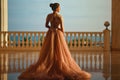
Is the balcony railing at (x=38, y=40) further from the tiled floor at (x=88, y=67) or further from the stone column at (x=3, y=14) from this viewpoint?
the tiled floor at (x=88, y=67)

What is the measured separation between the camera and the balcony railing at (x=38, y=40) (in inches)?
682

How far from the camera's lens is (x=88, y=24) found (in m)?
23.9

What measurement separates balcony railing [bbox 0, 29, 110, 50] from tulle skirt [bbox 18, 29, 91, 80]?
420 inches

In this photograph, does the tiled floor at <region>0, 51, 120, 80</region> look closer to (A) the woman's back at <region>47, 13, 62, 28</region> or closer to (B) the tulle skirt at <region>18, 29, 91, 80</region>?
(B) the tulle skirt at <region>18, 29, 91, 80</region>

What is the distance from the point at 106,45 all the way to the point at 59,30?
34.0 ft

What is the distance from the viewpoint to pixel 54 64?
6.35 metres

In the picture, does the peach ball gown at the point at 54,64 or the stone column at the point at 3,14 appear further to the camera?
the stone column at the point at 3,14

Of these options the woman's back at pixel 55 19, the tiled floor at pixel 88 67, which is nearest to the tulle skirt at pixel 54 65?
the woman's back at pixel 55 19

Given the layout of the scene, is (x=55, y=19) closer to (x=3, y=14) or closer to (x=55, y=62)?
(x=55, y=62)

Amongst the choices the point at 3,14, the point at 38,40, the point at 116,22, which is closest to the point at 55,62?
the point at 38,40

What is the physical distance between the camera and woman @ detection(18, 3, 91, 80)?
620 cm

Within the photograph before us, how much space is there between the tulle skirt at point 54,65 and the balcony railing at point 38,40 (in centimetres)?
1066

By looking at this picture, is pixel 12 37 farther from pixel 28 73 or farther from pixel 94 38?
pixel 28 73

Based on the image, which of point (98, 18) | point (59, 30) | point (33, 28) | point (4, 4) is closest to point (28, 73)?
point (59, 30)
